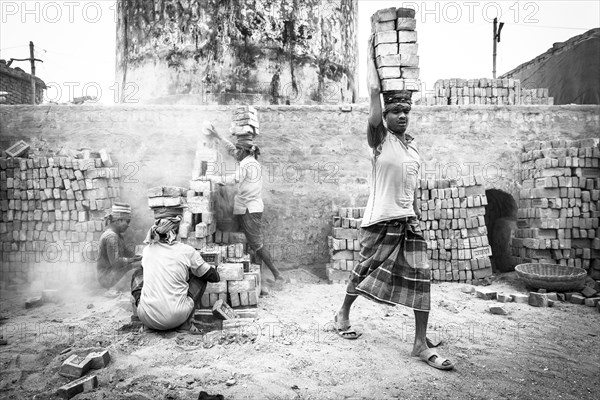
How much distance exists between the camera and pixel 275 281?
235 inches

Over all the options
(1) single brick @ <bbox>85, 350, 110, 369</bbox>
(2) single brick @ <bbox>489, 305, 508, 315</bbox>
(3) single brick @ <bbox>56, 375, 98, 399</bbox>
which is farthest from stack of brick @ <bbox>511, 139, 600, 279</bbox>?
(3) single brick @ <bbox>56, 375, 98, 399</bbox>

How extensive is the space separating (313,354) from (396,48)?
2699mm

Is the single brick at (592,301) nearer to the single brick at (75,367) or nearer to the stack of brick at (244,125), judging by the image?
the stack of brick at (244,125)

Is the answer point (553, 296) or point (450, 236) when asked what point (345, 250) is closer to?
point (450, 236)

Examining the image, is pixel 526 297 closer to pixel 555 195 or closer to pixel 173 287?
pixel 555 195

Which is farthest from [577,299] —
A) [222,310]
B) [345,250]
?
[222,310]

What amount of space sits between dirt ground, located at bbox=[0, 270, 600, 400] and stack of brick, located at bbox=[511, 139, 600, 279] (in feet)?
4.83

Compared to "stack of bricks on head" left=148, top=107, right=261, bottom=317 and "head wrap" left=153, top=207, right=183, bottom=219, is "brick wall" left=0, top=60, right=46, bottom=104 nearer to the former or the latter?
"stack of bricks on head" left=148, top=107, right=261, bottom=317

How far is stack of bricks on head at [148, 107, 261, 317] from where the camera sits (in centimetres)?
432

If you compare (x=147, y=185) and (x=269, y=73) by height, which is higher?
(x=269, y=73)

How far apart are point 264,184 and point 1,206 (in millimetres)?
4189

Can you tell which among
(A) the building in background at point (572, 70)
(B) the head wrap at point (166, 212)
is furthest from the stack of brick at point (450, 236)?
(A) the building in background at point (572, 70)

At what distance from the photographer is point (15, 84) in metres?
16.2

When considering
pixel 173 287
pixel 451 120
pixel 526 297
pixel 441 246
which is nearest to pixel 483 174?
pixel 451 120
